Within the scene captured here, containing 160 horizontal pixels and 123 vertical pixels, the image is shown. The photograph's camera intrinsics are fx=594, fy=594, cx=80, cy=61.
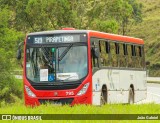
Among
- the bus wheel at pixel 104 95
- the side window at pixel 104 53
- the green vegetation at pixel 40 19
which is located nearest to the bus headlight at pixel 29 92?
the bus wheel at pixel 104 95

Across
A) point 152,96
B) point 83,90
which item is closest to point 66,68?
point 83,90

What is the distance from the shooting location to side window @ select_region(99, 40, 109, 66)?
23.0 meters

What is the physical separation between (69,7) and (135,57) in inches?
706

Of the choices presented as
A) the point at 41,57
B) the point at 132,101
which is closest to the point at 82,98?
the point at 41,57

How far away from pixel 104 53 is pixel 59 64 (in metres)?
2.82

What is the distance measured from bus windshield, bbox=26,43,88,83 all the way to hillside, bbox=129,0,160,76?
55075 mm

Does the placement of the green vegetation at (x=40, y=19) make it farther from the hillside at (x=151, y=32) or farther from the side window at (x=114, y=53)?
the hillside at (x=151, y=32)

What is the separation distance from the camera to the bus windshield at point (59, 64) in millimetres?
21000

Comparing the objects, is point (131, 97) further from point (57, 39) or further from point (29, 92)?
point (29, 92)

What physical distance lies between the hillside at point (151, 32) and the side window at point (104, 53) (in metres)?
52.6

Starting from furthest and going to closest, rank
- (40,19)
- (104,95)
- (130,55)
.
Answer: (40,19) < (130,55) < (104,95)

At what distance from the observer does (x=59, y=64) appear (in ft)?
69.3

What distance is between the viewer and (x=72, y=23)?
44.8 m

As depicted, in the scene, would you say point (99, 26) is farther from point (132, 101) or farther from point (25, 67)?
point (25, 67)
